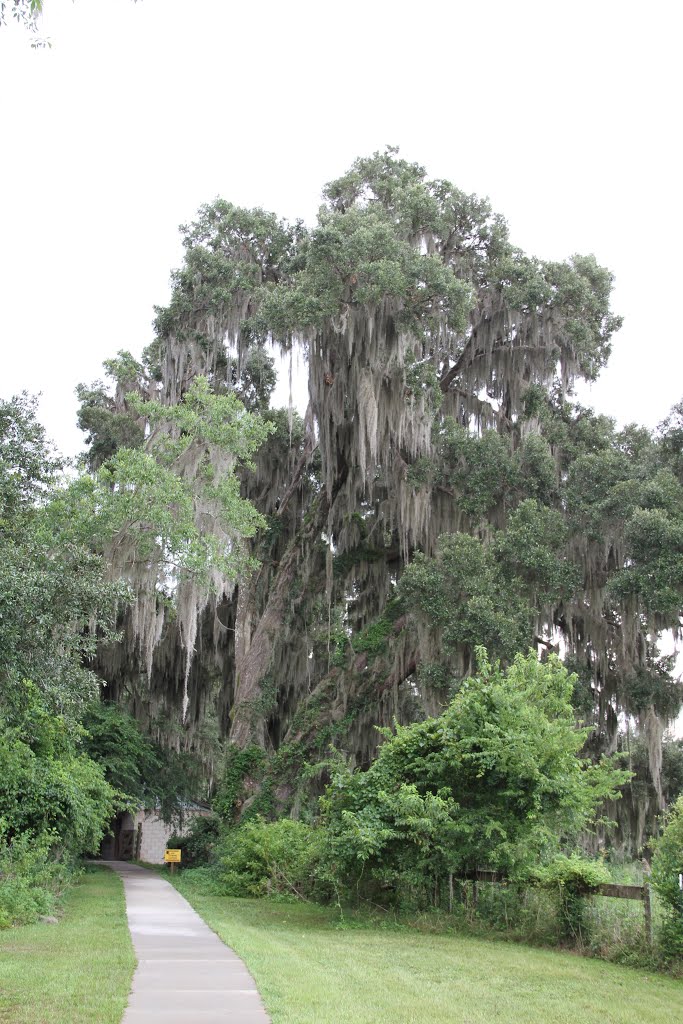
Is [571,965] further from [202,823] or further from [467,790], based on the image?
[202,823]

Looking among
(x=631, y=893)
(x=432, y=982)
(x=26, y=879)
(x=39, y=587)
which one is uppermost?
(x=39, y=587)

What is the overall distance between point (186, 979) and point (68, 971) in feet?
3.36

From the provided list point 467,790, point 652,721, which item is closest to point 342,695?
point 652,721

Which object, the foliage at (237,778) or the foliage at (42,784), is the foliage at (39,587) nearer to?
the foliage at (42,784)

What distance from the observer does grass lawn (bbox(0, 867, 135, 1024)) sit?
6070 mm

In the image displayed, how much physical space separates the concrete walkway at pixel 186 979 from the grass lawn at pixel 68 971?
165 millimetres

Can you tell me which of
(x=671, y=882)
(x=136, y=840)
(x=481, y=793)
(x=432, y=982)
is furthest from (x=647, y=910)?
(x=136, y=840)

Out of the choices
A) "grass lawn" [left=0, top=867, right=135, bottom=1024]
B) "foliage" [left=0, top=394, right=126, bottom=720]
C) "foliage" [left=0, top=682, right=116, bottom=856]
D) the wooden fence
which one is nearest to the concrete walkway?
"grass lawn" [left=0, top=867, right=135, bottom=1024]

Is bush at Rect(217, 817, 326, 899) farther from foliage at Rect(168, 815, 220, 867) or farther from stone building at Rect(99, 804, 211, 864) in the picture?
stone building at Rect(99, 804, 211, 864)

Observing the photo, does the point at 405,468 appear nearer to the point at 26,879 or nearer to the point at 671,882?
the point at 26,879

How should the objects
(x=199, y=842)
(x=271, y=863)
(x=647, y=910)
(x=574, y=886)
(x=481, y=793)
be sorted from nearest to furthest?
(x=647, y=910), (x=574, y=886), (x=481, y=793), (x=271, y=863), (x=199, y=842)

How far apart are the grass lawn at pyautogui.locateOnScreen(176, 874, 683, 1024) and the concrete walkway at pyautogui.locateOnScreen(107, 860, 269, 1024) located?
18 centimetres

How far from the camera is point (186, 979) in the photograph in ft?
25.0

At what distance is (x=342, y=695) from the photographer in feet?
72.8
